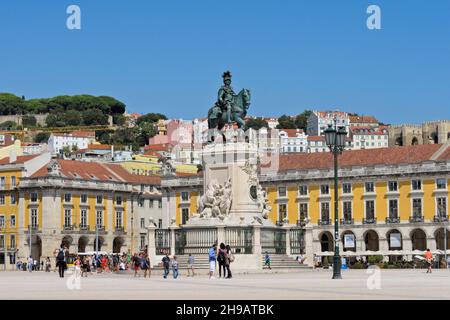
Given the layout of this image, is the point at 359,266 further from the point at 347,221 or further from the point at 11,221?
the point at 11,221

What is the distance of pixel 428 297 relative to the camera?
915 inches

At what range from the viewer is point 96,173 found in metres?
112

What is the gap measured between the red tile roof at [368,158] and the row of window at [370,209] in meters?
3.47

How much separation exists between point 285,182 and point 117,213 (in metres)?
18.9

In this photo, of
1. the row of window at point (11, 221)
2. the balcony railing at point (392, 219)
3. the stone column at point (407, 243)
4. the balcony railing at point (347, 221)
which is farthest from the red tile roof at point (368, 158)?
the row of window at point (11, 221)

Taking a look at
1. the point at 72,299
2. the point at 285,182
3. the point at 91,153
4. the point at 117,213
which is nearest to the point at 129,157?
the point at 91,153

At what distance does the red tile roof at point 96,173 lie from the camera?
107 meters

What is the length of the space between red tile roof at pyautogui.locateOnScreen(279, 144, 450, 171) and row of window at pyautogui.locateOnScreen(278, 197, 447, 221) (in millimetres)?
3466

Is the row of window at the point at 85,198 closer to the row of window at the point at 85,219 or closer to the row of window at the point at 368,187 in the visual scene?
the row of window at the point at 85,219

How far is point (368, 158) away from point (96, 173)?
28323mm

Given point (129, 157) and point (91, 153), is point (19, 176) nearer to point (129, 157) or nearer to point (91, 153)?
point (129, 157)

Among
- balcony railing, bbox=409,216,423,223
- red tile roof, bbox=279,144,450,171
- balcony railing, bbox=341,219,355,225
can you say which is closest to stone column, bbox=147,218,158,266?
balcony railing, bbox=409,216,423,223

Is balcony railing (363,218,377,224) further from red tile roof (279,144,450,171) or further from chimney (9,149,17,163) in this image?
chimney (9,149,17,163)
